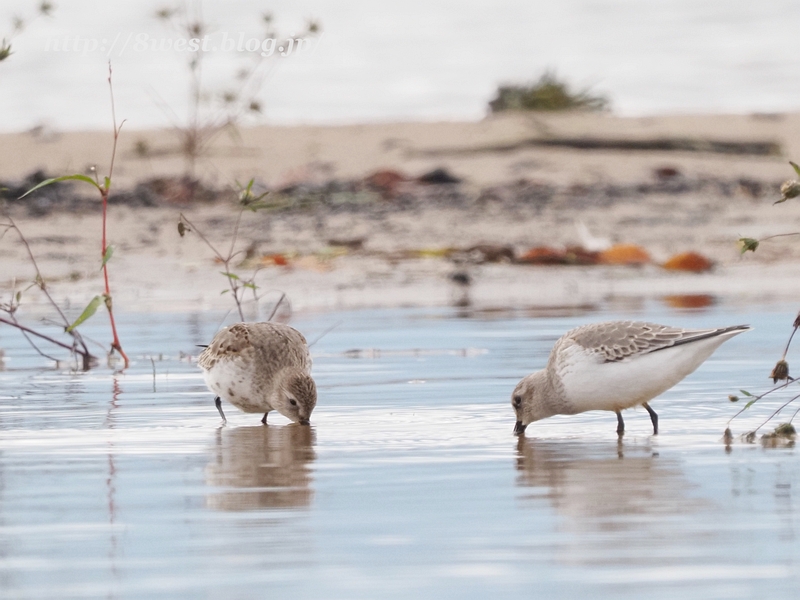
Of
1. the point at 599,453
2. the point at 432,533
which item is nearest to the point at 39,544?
the point at 432,533

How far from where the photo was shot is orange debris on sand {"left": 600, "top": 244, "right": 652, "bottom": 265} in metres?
17.0

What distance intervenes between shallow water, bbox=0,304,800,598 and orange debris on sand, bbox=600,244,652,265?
8.08 metres

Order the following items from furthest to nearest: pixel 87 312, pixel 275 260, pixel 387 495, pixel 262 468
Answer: pixel 275 260
pixel 87 312
pixel 262 468
pixel 387 495

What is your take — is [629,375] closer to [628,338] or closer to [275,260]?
[628,338]

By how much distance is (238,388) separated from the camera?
735 cm

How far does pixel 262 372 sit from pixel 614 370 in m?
1.75

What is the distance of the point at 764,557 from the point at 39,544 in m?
2.07

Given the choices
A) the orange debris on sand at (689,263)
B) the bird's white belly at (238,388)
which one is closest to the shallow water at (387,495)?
the bird's white belly at (238,388)

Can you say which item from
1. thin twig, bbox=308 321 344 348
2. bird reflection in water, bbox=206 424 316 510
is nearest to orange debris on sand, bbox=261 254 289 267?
thin twig, bbox=308 321 344 348

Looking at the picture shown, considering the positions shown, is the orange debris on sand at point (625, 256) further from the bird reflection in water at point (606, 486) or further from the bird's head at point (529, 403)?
the bird reflection in water at point (606, 486)

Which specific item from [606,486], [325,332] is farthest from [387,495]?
[325,332]

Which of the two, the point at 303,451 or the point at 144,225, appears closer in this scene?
the point at 303,451

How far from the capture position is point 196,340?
11023 mm

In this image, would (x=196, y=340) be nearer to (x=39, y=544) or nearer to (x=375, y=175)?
(x=39, y=544)
